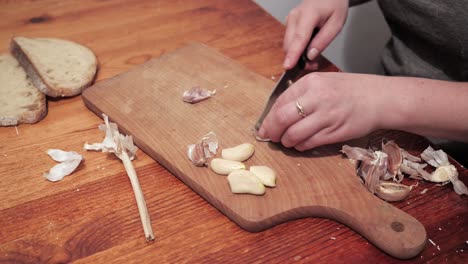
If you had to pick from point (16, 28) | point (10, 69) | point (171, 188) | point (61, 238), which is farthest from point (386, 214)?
point (16, 28)

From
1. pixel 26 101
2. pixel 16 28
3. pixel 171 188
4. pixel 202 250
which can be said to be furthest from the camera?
pixel 16 28

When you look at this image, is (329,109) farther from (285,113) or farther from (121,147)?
(121,147)

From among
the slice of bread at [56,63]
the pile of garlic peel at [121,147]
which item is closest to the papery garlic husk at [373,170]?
the pile of garlic peel at [121,147]

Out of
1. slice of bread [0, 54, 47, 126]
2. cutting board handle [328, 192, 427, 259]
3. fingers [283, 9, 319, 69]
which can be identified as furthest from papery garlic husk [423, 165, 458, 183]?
slice of bread [0, 54, 47, 126]

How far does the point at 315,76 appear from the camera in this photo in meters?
0.82

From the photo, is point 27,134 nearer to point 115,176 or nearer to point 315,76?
point 115,176

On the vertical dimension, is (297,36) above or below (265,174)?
above

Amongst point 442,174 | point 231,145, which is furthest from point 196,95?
point 442,174

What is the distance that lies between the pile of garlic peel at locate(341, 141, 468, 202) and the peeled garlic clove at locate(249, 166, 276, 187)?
0.46 feet

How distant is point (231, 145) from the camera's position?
86 cm

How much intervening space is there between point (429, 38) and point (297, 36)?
27 centimetres

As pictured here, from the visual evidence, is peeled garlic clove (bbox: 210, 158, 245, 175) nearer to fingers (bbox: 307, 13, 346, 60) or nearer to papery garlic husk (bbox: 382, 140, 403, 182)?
papery garlic husk (bbox: 382, 140, 403, 182)

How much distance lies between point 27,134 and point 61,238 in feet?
0.90

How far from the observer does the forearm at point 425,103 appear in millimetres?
805
